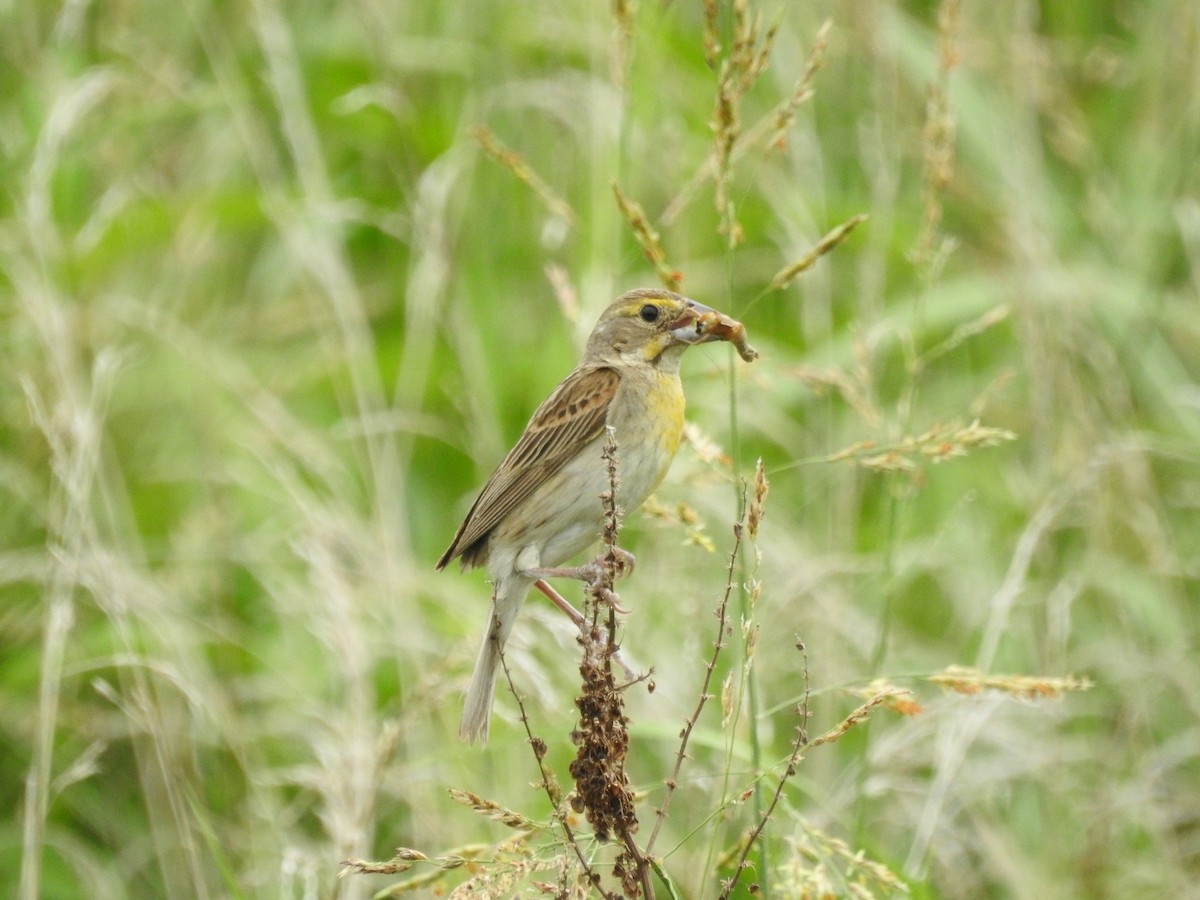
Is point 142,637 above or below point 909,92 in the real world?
below

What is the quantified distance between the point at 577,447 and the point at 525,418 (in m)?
1.65

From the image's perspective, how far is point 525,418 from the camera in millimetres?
5086

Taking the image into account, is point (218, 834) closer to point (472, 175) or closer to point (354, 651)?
point (354, 651)

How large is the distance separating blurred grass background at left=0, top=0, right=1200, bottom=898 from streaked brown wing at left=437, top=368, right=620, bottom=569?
0.46 feet

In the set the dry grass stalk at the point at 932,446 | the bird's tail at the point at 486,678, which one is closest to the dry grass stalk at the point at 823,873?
the dry grass stalk at the point at 932,446

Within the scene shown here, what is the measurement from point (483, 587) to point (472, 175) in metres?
1.37

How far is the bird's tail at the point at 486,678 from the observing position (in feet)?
10.4

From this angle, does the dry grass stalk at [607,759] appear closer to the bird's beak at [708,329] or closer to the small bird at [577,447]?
the bird's beak at [708,329]

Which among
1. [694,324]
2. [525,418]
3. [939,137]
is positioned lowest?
[525,418]

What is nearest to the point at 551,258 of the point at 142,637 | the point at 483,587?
the point at 483,587

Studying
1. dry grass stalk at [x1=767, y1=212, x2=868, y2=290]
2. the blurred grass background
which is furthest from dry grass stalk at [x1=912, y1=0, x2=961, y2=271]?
dry grass stalk at [x1=767, y1=212, x2=868, y2=290]

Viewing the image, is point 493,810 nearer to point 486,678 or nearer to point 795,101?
point 486,678

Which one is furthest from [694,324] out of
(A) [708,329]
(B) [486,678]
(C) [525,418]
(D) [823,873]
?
(C) [525,418]

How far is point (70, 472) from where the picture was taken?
3.75 m
